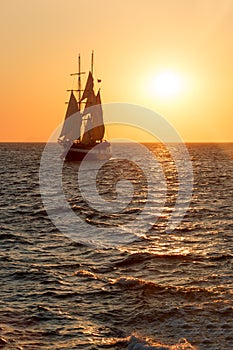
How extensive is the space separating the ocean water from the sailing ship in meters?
89.3

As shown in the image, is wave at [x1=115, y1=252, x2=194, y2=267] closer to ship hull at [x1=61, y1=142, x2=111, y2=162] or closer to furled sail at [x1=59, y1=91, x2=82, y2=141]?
ship hull at [x1=61, y1=142, x2=111, y2=162]

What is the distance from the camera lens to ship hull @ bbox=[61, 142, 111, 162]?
117688mm

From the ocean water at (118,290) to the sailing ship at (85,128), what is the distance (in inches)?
3517

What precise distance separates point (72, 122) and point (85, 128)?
3.79m

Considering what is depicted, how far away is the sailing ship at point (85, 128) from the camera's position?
384 ft

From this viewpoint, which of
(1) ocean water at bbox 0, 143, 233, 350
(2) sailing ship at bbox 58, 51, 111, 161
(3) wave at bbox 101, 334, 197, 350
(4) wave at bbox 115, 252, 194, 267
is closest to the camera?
(3) wave at bbox 101, 334, 197, 350

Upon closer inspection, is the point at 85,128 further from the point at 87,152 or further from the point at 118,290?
the point at 118,290

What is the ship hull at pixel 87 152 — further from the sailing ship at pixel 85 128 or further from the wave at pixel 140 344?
the wave at pixel 140 344

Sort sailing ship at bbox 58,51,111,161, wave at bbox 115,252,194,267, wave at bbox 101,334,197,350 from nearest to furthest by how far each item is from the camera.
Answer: wave at bbox 101,334,197,350 → wave at bbox 115,252,194,267 → sailing ship at bbox 58,51,111,161

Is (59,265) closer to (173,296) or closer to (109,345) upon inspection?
(173,296)

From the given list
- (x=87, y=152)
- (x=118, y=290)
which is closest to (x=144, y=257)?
(x=118, y=290)

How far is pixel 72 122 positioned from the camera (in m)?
118

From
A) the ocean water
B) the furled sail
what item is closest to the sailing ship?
the furled sail

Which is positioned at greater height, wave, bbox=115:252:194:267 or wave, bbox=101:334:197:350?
wave, bbox=115:252:194:267
